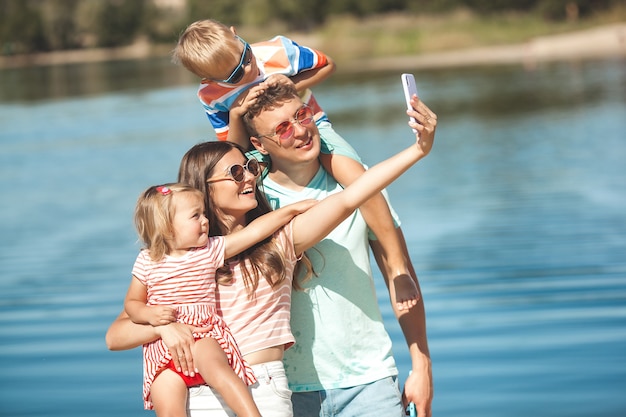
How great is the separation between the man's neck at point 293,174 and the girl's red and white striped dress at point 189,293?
0.40 metres

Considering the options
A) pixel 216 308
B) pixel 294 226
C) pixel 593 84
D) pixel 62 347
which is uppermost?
pixel 593 84

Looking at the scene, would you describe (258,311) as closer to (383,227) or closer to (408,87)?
(383,227)

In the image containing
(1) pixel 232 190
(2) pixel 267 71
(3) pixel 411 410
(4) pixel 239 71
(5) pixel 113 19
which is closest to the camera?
(1) pixel 232 190

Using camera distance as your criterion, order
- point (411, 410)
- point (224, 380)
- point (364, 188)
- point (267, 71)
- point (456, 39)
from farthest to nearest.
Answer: point (456, 39) → point (267, 71) → point (411, 410) → point (364, 188) → point (224, 380)

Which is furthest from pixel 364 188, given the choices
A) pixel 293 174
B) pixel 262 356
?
pixel 262 356

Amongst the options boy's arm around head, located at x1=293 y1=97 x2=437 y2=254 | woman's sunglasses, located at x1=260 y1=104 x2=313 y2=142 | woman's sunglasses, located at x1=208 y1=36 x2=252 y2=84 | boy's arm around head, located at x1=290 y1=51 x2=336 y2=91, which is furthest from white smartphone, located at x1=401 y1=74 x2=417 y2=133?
boy's arm around head, located at x1=290 y1=51 x2=336 y2=91

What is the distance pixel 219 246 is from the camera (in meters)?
2.98

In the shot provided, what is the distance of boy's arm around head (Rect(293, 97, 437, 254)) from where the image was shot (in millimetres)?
2812

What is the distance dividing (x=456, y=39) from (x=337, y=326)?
45.6 m

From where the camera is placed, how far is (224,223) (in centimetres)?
312

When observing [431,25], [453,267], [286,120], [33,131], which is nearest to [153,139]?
[33,131]

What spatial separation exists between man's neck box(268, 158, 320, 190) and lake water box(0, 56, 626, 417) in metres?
1.53

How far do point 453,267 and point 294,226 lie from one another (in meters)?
5.56

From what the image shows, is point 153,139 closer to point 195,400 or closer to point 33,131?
point 33,131
